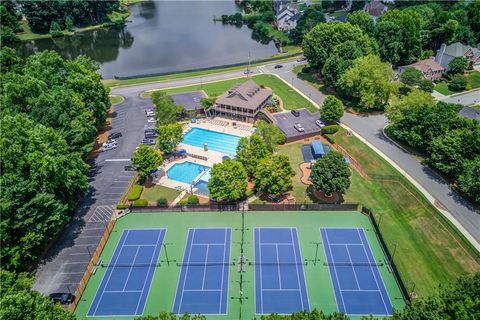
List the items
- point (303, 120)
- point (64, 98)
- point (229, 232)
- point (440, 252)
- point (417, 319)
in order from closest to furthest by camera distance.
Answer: point (417, 319)
point (440, 252)
point (229, 232)
point (64, 98)
point (303, 120)

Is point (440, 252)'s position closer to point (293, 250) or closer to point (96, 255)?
point (293, 250)

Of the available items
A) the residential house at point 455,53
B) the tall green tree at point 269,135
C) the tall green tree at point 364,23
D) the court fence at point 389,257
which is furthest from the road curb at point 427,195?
the residential house at point 455,53

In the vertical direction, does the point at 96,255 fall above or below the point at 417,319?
below

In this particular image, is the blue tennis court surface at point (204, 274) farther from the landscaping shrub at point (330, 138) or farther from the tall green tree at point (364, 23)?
the tall green tree at point (364, 23)

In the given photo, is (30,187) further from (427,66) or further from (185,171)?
(427,66)

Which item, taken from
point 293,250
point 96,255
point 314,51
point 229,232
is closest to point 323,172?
point 293,250

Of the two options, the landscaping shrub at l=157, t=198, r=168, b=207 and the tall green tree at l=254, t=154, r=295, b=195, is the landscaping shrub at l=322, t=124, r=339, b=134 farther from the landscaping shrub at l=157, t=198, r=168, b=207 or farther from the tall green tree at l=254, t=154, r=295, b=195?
the landscaping shrub at l=157, t=198, r=168, b=207
